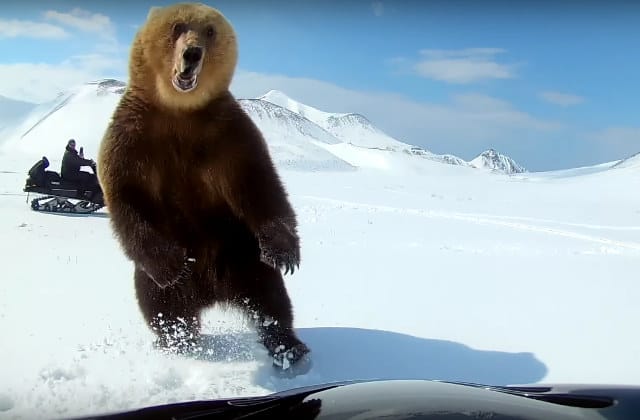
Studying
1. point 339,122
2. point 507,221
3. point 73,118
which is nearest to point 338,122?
point 339,122

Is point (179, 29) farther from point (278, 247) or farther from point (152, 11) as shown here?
point (278, 247)

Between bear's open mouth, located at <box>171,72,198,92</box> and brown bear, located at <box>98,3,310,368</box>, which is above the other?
bear's open mouth, located at <box>171,72,198,92</box>

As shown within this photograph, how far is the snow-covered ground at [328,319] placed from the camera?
1.51 metres

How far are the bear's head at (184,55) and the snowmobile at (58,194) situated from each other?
253 cm

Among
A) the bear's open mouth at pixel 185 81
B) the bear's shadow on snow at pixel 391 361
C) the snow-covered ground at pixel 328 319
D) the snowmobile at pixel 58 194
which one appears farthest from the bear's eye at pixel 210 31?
the snowmobile at pixel 58 194

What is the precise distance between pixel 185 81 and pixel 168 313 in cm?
71

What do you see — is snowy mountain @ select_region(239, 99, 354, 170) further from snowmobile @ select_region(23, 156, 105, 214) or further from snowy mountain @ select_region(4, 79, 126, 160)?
snowmobile @ select_region(23, 156, 105, 214)

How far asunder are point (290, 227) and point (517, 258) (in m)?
1.92

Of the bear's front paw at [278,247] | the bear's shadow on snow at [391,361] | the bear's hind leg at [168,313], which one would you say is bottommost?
the bear's shadow on snow at [391,361]

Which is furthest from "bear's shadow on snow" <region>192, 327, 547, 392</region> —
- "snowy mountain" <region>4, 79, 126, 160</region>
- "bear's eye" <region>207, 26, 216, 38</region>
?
"bear's eye" <region>207, 26, 216, 38</region>

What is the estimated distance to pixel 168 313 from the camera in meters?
1.79

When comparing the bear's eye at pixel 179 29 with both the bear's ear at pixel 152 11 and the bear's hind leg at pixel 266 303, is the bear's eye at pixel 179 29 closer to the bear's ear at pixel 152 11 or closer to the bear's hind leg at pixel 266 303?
the bear's ear at pixel 152 11

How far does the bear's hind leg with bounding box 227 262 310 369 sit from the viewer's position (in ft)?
5.77

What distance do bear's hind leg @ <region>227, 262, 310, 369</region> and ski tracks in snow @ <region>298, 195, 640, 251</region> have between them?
2.76 m
